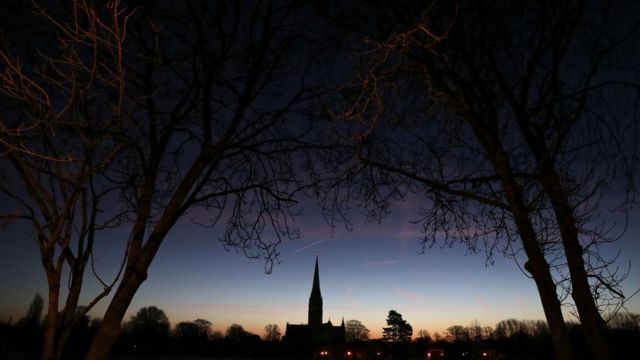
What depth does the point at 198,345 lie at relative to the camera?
10519cm

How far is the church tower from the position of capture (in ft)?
458

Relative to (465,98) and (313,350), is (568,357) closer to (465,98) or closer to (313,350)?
(465,98)

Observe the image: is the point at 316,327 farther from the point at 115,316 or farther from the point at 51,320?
the point at 51,320

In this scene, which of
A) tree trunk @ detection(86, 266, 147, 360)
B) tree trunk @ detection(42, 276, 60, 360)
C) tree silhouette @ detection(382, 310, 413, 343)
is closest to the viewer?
tree trunk @ detection(42, 276, 60, 360)

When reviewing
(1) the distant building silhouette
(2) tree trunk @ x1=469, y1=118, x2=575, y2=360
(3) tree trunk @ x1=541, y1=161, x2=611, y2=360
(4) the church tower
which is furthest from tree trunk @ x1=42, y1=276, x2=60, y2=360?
(4) the church tower

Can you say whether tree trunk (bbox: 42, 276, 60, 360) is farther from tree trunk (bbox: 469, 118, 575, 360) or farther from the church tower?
the church tower

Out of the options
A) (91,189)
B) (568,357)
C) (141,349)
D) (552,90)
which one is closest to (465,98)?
(552,90)

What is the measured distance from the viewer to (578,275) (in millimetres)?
3648

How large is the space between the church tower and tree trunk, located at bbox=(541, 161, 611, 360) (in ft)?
455

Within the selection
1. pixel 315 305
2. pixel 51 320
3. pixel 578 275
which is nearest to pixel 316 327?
pixel 315 305

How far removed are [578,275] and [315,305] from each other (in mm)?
142800

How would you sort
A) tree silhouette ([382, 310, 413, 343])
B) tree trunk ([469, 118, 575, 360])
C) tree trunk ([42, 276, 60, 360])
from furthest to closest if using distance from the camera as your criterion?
1. tree silhouette ([382, 310, 413, 343])
2. tree trunk ([42, 276, 60, 360])
3. tree trunk ([469, 118, 575, 360])

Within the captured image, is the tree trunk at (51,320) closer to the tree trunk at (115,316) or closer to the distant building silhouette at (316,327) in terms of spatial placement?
the tree trunk at (115,316)

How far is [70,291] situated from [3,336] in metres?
112
